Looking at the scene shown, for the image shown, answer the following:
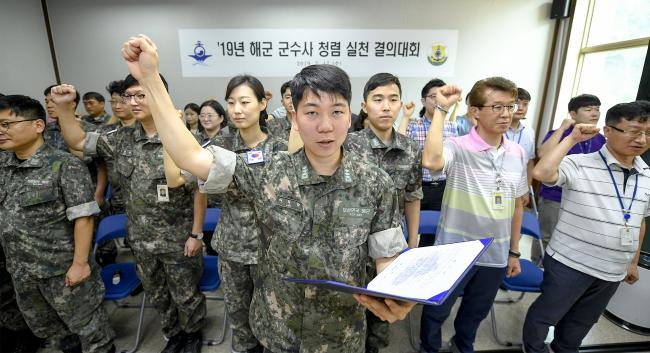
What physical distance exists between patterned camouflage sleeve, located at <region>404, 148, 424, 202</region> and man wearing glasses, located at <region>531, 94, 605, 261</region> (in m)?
1.35

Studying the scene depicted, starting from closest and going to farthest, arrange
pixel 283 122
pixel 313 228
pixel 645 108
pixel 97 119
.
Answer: pixel 313 228 < pixel 645 108 < pixel 283 122 < pixel 97 119

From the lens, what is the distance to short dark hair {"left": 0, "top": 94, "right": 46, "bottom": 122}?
5.33 feet

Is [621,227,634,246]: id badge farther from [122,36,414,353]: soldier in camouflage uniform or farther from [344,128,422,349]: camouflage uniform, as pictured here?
[122,36,414,353]: soldier in camouflage uniform

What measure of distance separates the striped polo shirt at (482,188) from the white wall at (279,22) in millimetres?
3591

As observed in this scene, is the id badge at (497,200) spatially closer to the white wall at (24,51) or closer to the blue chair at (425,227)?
the blue chair at (425,227)

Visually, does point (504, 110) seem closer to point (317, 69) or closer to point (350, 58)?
point (317, 69)

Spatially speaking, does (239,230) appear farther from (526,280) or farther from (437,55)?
(437,55)

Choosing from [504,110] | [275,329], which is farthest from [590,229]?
[275,329]

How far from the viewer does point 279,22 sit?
4633 mm

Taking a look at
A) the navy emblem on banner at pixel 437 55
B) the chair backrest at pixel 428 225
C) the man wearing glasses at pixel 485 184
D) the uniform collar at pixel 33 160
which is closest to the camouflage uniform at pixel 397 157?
the man wearing glasses at pixel 485 184

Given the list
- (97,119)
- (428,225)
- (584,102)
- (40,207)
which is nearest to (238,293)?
(40,207)

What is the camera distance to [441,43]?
4.71 meters

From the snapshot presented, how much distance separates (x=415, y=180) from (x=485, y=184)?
1.20 ft

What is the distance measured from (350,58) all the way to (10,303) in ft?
14.8
